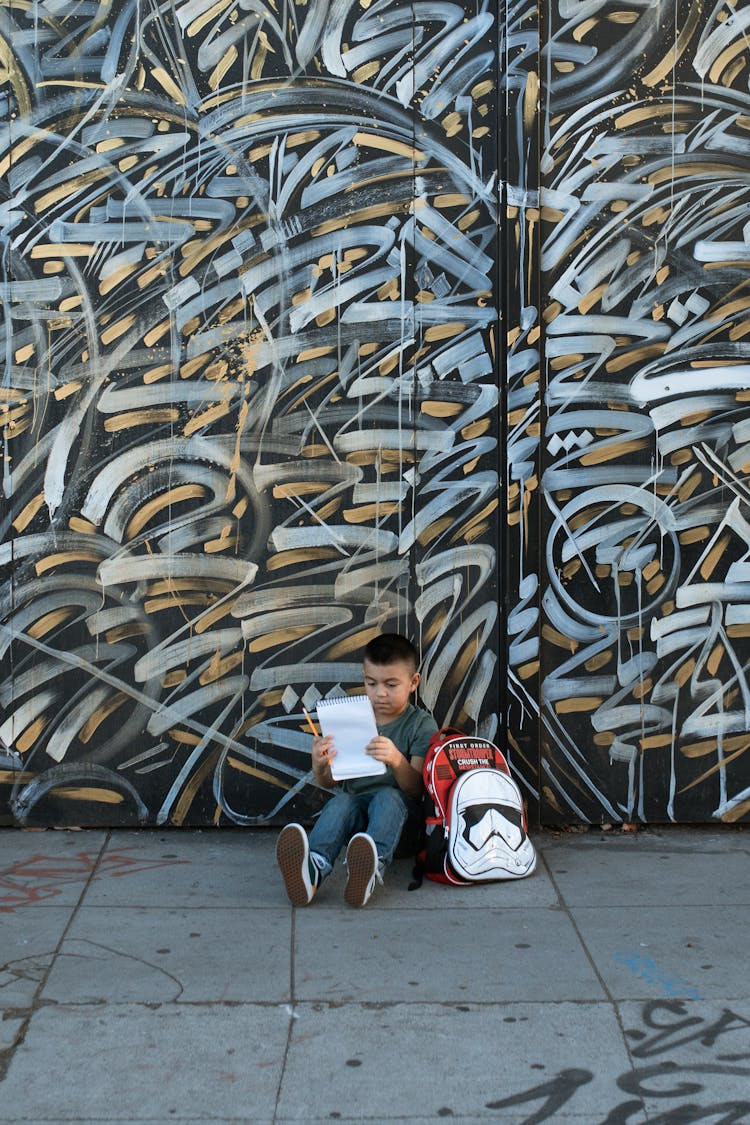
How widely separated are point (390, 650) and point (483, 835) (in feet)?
2.44

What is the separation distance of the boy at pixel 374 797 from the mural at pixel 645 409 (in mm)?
633

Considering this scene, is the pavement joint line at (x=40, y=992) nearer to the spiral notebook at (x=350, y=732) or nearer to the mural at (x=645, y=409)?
the spiral notebook at (x=350, y=732)

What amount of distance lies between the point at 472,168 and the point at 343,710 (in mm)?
2127

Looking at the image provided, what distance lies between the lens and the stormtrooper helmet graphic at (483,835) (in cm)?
449

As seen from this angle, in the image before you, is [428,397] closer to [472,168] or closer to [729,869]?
[472,168]

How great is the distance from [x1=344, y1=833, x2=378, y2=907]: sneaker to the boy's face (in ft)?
2.07

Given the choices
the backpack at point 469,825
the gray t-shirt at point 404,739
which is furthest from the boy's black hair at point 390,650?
the backpack at point 469,825

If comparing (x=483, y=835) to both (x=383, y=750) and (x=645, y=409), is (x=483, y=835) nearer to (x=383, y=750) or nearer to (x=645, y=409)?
(x=383, y=750)

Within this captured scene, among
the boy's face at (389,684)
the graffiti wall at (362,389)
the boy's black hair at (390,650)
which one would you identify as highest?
the graffiti wall at (362,389)

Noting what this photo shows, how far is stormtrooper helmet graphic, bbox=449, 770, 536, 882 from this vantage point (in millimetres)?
4488

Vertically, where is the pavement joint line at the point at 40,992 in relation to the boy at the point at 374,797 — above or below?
below

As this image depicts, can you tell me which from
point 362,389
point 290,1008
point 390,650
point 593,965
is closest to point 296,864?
point 290,1008

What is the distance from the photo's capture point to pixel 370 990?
3.63 m

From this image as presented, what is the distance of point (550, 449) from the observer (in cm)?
502
